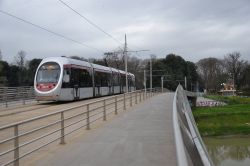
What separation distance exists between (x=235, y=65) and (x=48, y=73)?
120404 mm

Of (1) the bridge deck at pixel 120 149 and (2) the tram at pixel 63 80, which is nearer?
(1) the bridge deck at pixel 120 149

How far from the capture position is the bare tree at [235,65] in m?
147

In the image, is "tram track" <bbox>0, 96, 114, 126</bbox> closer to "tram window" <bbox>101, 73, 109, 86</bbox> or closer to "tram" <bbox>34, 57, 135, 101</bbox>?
"tram" <bbox>34, 57, 135, 101</bbox>

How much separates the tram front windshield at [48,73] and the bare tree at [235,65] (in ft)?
387

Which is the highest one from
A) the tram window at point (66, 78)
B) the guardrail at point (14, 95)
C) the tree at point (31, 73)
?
the tree at point (31, 73)

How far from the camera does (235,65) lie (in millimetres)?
148375

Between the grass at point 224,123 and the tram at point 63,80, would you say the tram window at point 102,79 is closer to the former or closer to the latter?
the tram at point 63,80

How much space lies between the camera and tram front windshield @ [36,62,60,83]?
34500mm

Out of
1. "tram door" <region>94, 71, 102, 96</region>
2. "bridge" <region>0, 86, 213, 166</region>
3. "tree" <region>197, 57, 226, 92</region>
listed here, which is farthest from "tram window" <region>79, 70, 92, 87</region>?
"tree" <region>197, 57, 226, 92</region>

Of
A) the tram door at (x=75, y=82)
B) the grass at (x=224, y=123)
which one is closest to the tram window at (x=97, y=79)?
the tram door at (x=75, y=82)

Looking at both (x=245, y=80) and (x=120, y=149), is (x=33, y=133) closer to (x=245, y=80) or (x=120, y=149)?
(x=120, y=149)

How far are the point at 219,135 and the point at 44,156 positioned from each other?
4629 centimetres

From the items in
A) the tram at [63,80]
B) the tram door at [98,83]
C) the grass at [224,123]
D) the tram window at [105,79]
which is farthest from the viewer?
the grass at [224,123]

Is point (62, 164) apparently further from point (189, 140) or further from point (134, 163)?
point (189, 140)
